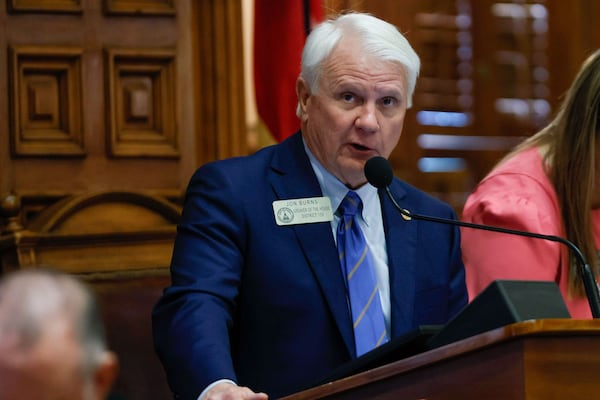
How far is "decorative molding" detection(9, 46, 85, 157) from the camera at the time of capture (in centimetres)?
351

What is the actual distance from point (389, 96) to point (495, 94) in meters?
3.12

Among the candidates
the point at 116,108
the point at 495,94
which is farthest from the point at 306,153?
the point at 495,94

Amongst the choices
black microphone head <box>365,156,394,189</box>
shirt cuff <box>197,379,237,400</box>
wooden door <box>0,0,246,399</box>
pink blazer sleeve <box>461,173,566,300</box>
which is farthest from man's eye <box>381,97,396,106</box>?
wooden door <box>0,0,246,399</box>

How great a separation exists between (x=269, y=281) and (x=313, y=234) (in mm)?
145

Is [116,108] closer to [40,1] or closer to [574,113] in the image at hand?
[40,1]

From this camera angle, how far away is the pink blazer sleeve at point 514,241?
2.77 meters

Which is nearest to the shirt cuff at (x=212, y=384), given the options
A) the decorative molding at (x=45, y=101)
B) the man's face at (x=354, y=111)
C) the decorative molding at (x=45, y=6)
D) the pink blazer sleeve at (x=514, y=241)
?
the man's face at (x=354, y=111)

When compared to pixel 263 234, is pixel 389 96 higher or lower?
higher

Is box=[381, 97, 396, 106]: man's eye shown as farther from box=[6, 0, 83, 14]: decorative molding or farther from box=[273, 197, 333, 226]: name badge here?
box=[6, 0, 83, 14]: decorative molding

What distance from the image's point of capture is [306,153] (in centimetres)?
256

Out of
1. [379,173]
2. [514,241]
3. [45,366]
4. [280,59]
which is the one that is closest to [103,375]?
[45,366]

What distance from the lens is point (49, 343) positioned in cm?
65

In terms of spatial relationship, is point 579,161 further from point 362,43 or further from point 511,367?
point 511,367

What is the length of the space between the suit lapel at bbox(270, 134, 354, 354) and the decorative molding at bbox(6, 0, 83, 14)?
4.36ft
